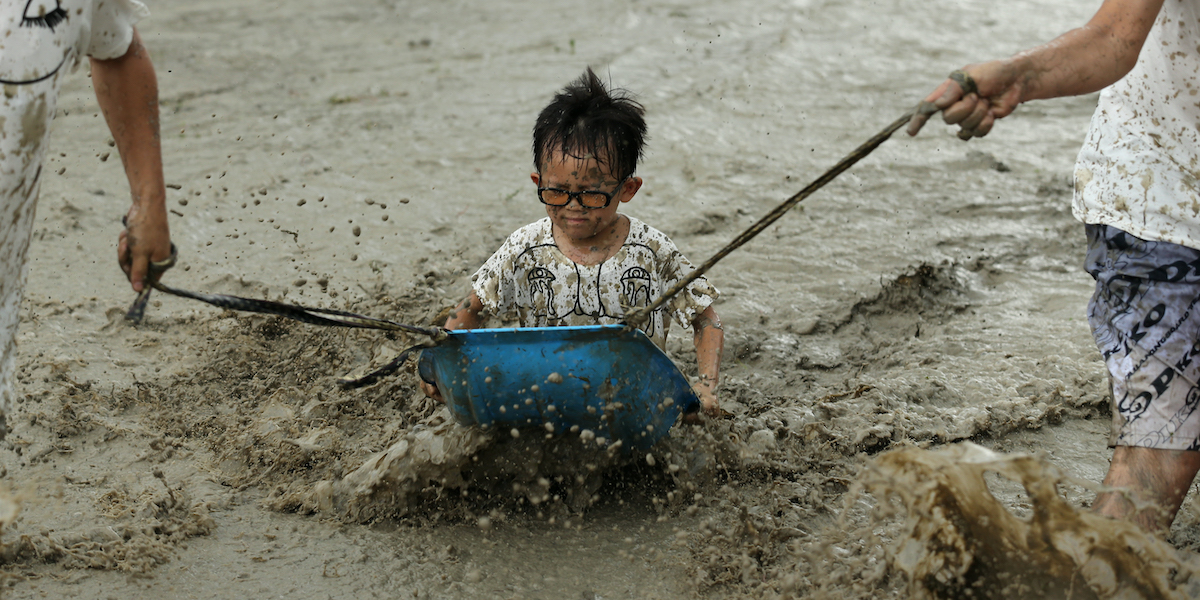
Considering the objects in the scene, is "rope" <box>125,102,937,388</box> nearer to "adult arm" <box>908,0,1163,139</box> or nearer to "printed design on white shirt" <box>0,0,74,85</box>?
"adult arm" <box>908,0,1163,139</box>

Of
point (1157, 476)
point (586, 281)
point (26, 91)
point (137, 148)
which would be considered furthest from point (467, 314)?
point (1157, 476)

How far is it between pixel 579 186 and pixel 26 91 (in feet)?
4.47

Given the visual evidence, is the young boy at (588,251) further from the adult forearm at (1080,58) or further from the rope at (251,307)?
the adult forearm at (1080,58)

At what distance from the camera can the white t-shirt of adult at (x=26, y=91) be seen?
1.92 meters

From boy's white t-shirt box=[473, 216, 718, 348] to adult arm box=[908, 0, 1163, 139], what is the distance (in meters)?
1.06

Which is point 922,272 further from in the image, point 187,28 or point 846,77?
point 187,28

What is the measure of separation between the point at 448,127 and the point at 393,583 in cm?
382

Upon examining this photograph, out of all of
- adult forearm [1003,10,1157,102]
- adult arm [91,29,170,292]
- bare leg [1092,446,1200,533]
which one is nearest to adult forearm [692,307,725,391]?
bare leg [1092,446,1200,533]

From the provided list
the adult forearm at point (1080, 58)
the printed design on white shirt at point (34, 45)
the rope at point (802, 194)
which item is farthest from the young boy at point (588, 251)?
the printed design on white shirt at point (34, 45)

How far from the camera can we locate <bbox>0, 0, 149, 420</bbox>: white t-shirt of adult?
192 cm

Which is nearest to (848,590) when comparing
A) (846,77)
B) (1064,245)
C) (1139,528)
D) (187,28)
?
(1139,528)

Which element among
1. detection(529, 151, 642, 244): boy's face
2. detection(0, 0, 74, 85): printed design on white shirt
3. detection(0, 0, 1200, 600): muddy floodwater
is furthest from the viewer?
detection(529, 151, 642, 244): boy's face

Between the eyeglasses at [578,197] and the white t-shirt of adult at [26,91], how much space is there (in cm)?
114

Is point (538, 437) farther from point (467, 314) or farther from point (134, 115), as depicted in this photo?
point (134, 115)
